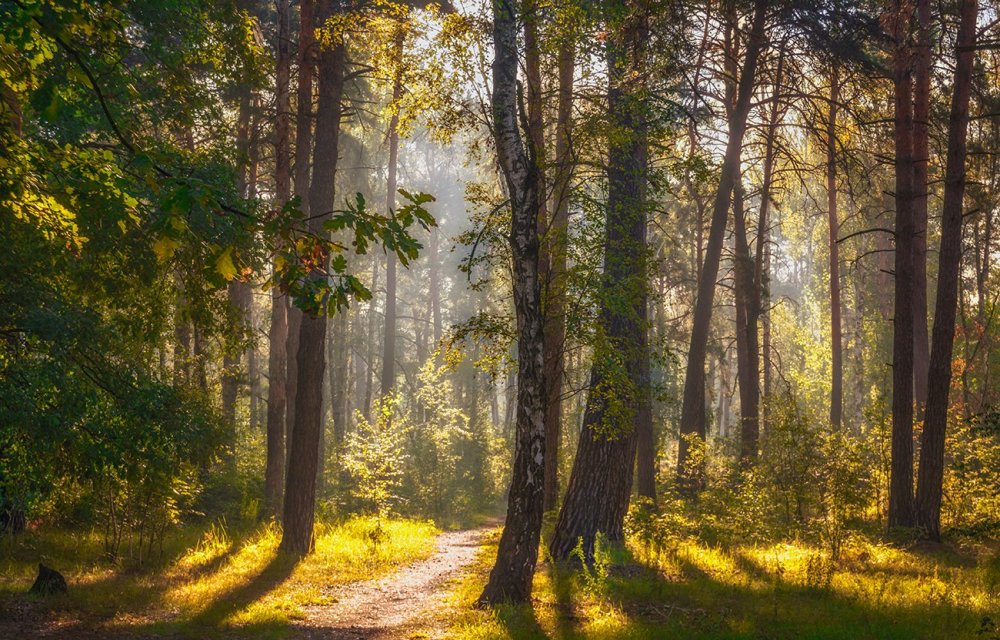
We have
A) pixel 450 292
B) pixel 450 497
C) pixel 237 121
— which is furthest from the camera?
pixel 450 292

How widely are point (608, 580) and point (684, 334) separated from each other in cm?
1856

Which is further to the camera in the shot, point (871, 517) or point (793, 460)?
point (871, 517)

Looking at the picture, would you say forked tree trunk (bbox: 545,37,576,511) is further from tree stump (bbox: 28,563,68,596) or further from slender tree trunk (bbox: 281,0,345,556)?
tree stump (bbox: 28,563,68,596)

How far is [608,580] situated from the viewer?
29.0ft

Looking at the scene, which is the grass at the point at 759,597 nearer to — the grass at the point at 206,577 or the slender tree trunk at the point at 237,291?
the grass at the point at 206,577

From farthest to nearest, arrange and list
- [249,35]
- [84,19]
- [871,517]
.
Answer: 1. [871,517]
2. [249,35]
3. [84,19]

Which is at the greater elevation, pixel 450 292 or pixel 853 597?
pixel 450 292

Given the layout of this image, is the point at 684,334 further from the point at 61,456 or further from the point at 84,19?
the point at 84,19

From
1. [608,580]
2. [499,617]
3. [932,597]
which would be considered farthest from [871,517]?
[499,617]

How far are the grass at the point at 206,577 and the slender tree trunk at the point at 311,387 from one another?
0.55 meters

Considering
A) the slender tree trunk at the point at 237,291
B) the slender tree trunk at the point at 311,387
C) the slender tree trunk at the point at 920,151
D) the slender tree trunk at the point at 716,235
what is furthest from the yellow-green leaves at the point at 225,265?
the slender tree trunk at the point at 237,291

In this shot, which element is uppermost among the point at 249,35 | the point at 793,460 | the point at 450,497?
the point at 249,35

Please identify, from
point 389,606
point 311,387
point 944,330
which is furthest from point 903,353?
point 311,387

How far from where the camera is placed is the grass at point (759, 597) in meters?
6.94
